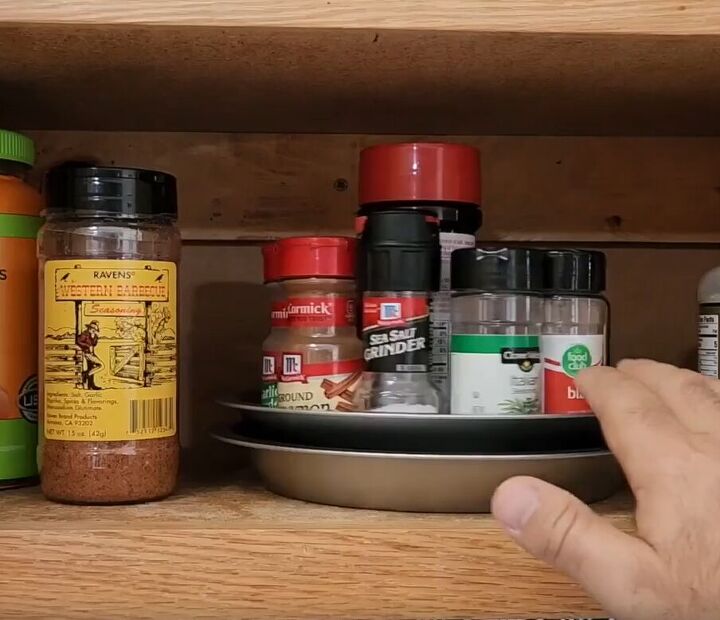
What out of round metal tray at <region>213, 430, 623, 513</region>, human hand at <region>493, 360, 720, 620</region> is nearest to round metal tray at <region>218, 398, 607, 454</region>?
round metal tray at <region>213, 430, 623, 513</region>

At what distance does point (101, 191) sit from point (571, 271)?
303 mm

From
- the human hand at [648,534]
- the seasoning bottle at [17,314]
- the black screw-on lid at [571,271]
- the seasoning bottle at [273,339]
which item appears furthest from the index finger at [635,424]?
the seasoning bottle at [17,314]

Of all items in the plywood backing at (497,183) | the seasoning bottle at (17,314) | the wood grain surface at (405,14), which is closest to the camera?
the wood grain surface at (405,14)

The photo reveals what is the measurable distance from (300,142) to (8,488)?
1.30ft

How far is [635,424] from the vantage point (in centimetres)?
50

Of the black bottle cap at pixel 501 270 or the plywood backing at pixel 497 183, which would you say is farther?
the plywood backing at pixel 497 183

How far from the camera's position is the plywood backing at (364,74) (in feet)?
1.86

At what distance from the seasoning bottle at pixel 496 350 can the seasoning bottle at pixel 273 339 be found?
0.41ft

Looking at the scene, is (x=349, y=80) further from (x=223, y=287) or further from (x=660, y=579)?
(x=660, y=579)

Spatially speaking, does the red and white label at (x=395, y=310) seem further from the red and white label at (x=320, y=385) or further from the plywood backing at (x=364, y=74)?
the plywood backing at (x=364, y=74)

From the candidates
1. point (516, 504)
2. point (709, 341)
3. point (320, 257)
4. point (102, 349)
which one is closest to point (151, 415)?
point (102, 349)

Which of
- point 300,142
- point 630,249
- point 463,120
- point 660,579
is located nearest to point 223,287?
point 300,142

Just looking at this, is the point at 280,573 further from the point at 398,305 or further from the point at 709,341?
the point at 709,341

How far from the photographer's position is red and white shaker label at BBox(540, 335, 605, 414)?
0.64m
